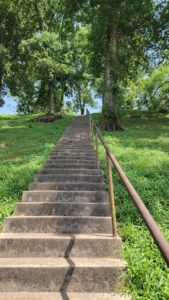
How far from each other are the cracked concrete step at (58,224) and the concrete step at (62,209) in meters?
0.34

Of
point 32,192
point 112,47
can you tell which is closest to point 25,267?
point 32,192

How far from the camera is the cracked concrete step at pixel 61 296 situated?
122 inches

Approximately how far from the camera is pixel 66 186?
18.7 feet

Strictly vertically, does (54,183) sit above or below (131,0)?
below

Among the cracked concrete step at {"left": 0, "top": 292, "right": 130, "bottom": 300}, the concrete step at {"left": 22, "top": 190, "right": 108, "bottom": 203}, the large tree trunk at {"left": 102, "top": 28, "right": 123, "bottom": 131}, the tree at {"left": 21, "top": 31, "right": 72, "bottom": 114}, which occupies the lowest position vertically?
the cracked concrete step at {"left": 0, "top": 292, "right": 130, "bottom": 300}

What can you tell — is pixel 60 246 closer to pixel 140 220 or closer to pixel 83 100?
pixel 140 220

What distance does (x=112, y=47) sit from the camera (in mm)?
16125

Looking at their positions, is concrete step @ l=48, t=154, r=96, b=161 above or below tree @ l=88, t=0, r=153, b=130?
below

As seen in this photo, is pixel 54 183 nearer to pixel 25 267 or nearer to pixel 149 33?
pixel 25 267

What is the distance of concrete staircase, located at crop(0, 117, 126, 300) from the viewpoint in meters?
3.31

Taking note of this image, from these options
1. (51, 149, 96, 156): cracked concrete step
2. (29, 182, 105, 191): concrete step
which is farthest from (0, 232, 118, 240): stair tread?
(51, 149, 96, 156): cracked concrete step

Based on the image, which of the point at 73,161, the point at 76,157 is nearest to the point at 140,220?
the point at 73,161

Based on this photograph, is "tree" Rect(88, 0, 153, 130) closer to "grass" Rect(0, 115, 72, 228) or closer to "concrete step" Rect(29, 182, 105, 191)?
"grass" Rect(0, 115, 72, 228)

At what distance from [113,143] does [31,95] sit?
22039 millimetres
